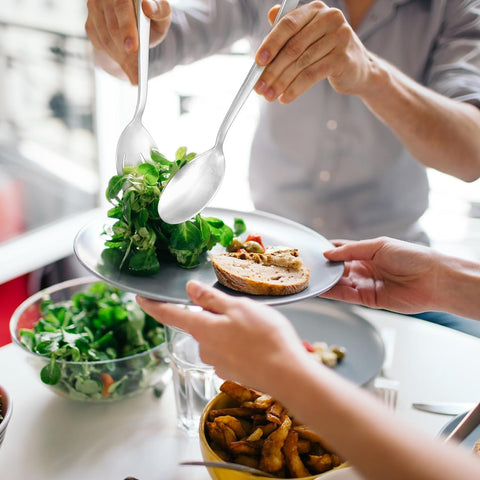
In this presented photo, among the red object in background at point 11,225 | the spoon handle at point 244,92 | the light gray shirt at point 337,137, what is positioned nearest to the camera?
the spoon handle at point 244,92

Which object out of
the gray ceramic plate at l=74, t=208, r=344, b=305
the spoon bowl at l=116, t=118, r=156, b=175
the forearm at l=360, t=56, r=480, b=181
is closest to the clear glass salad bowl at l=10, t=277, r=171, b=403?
the gray ceramic plate at l=74, t=208, r=344, b=305

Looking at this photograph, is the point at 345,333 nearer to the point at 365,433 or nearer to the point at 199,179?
the point at 199,179

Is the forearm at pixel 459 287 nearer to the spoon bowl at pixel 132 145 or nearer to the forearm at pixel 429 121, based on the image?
the forearm at pixel 429 121

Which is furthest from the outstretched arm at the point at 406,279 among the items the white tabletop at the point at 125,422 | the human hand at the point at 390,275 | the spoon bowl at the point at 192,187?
the spoon bowl at the point at 192,187

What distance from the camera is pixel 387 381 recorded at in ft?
3.24

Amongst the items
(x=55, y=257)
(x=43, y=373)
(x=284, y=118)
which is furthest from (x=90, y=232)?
(x=55, y=257)

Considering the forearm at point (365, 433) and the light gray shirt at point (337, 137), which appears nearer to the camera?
the forearm at point (365, 433)

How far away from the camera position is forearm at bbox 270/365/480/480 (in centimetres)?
50

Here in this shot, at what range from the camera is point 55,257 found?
2.63m

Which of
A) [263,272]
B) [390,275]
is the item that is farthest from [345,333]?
[263,272]

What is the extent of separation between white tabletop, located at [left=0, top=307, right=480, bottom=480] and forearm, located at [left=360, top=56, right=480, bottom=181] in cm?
51

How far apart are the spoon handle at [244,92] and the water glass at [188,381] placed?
0.36 meters

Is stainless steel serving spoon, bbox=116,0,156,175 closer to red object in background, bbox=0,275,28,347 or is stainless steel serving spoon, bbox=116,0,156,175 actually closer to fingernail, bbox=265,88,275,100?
fingernail, bbox=265,88,275,100

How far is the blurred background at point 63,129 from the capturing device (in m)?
2.50
